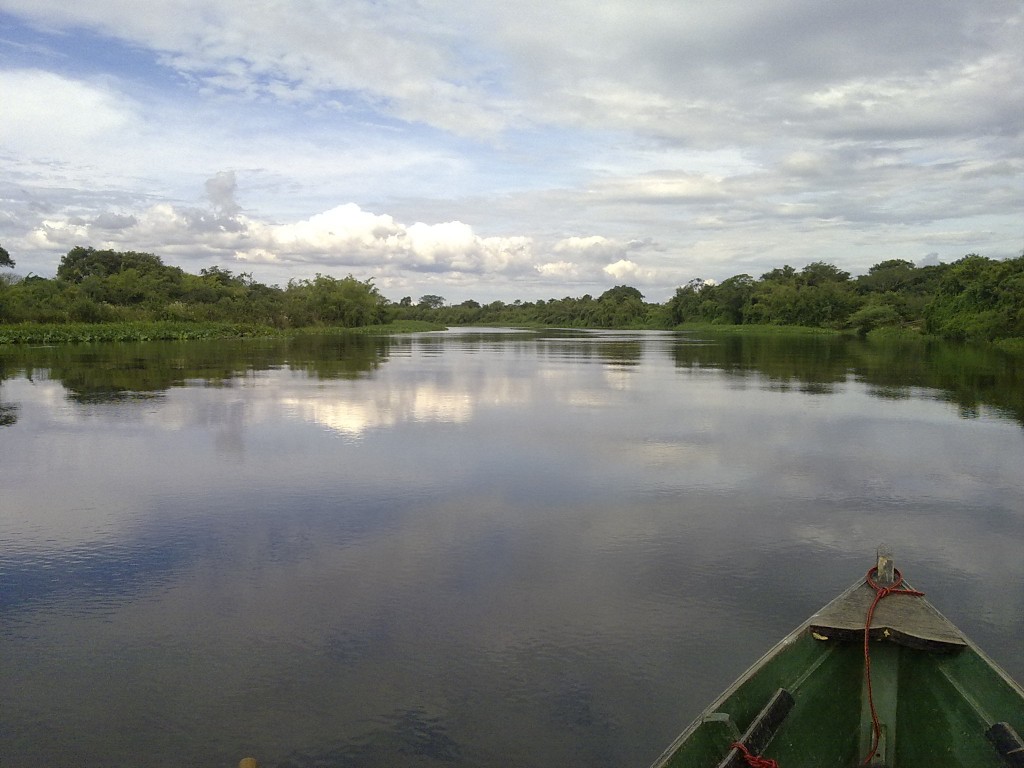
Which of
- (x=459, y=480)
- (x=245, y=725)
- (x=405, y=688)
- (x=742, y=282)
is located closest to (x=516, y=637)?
(x=405, y=688)

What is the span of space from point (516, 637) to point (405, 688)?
92 centimetres

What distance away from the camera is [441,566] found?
20.6 feet

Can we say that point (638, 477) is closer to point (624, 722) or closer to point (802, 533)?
point (802, 533)

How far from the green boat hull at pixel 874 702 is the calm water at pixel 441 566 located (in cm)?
81

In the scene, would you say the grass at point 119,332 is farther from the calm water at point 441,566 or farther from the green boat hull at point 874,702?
the green boat hull at point 874,702

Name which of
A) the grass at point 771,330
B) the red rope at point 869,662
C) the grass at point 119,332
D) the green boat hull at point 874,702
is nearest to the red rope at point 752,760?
the green boat hull at point 874,702

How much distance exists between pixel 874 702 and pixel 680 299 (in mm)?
98775

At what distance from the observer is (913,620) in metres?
3.68

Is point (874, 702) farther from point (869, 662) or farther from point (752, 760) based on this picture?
point (752, 760)

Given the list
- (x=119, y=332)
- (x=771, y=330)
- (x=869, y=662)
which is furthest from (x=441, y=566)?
(x=771, y=330)

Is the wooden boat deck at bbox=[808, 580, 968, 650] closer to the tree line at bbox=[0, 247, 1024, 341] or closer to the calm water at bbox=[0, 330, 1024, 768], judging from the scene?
the calm water at bbox=[0, 330, 1024, 768]

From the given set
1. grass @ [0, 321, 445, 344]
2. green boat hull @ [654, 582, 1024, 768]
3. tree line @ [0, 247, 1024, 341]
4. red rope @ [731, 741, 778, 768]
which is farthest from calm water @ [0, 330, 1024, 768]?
tree line @ [0, 247, 1024, 341]

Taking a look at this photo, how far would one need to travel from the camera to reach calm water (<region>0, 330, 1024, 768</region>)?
414 centimetres

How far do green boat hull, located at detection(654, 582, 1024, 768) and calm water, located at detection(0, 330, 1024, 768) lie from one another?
2.66 feet
